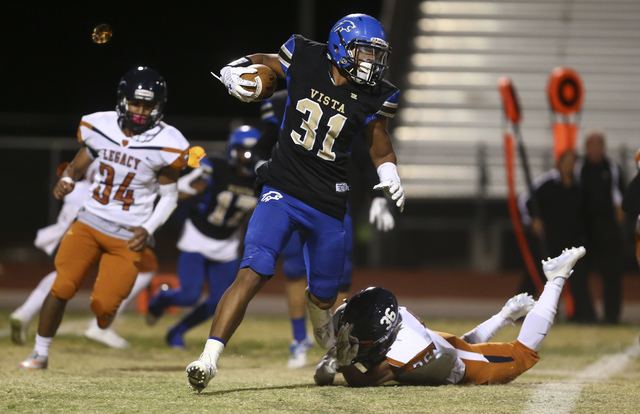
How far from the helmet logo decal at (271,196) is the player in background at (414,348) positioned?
0.68 metres

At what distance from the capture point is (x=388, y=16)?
16.4 m

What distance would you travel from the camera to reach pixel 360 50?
4277 millimetres

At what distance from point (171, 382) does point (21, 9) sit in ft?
70.3

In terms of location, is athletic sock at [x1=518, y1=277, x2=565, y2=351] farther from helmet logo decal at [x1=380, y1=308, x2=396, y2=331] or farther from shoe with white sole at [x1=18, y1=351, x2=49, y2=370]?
shoe with white sole at [x1=18, y1=351, x2=49, y2=370]

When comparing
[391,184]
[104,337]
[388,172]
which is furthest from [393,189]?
[104,337]

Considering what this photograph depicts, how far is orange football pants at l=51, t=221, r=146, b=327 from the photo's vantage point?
531 centimetres

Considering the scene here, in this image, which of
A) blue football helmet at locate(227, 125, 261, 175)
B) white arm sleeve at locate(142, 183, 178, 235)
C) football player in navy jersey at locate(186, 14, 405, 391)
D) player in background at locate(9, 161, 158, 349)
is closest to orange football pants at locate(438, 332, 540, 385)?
football player in navy jersey at locate(186, 14, 405, 391)

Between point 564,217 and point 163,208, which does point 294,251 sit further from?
point 564,217

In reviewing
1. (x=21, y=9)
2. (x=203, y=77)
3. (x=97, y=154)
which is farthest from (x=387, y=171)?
(x=21, y=9)

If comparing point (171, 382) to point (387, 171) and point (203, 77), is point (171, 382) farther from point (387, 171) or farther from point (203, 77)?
point (203, 77)

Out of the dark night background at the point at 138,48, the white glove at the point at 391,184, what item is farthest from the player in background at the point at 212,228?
the dark night background at the point at 138,48

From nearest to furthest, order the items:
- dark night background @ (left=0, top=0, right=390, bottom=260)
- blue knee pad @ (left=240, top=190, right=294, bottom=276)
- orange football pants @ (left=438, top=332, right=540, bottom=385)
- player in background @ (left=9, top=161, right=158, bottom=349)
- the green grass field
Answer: the green grass field → blue knee pad @ (left=240, top=190, right=294, bottom=276) → orange football pants @ (left=438, top=332, right=540, bottom=385) → player in background @ (left=9, top=161, right=158, bottom=349) → dark night background @ (left=0, top=0, right=390, bottom=260)

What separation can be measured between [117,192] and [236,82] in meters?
1.55

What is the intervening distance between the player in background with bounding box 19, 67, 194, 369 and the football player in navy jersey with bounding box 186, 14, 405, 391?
120 cm
